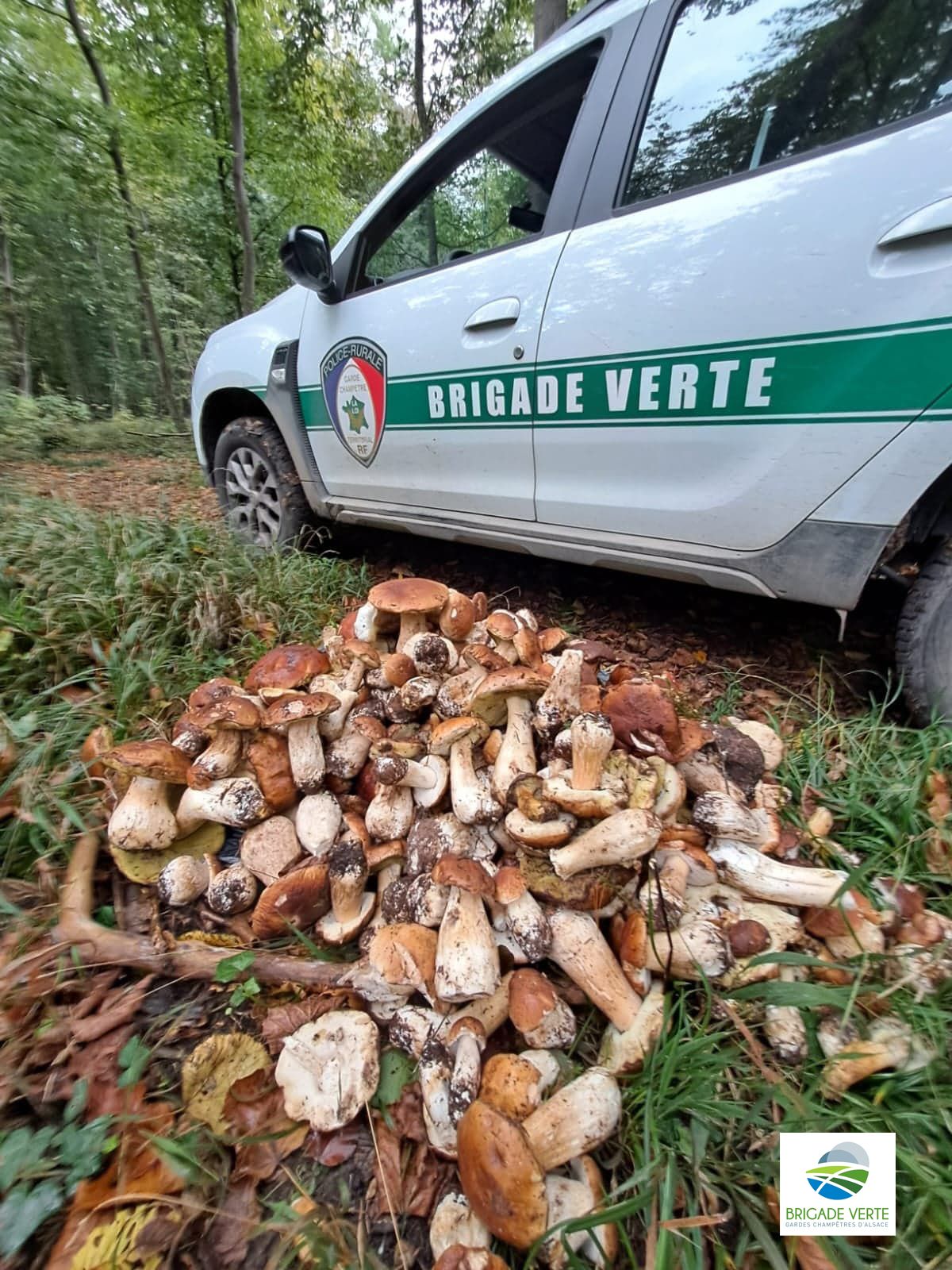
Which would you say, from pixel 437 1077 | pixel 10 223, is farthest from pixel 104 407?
pixel 437 1077

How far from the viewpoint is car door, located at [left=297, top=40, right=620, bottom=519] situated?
2.21m

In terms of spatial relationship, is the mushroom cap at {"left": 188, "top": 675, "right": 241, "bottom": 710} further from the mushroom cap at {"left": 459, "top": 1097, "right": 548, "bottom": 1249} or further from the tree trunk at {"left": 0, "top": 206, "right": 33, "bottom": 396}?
the tree trunk at {"left": 0, "top": 206, "right": 33, "bottom": 396}

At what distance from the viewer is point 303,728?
1.63m

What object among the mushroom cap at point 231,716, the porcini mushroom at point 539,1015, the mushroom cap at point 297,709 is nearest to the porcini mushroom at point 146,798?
the mushroom cap at point 231,716

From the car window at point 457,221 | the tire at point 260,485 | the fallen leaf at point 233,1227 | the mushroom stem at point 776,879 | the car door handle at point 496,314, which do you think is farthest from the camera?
the tire at point 260,485

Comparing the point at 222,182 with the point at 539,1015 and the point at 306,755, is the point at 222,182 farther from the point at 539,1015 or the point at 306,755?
the point at 539,1015

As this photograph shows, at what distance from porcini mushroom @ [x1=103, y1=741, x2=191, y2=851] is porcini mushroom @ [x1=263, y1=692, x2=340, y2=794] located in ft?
0.27

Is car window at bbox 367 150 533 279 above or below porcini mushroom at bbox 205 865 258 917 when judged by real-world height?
above

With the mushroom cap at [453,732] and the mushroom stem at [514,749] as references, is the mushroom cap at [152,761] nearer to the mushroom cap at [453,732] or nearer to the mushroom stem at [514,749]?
the mushroom cap at [453,732]

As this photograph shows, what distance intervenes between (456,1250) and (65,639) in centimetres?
228

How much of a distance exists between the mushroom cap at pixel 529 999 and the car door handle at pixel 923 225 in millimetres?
1941

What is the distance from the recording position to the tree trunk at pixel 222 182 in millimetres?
9844

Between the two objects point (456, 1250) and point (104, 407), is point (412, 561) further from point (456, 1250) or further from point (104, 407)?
point (104, 407)

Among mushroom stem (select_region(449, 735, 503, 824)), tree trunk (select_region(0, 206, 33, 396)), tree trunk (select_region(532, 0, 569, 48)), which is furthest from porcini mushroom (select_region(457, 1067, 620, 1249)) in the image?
tree trunk (select_region(0, 206, 33, 396))
